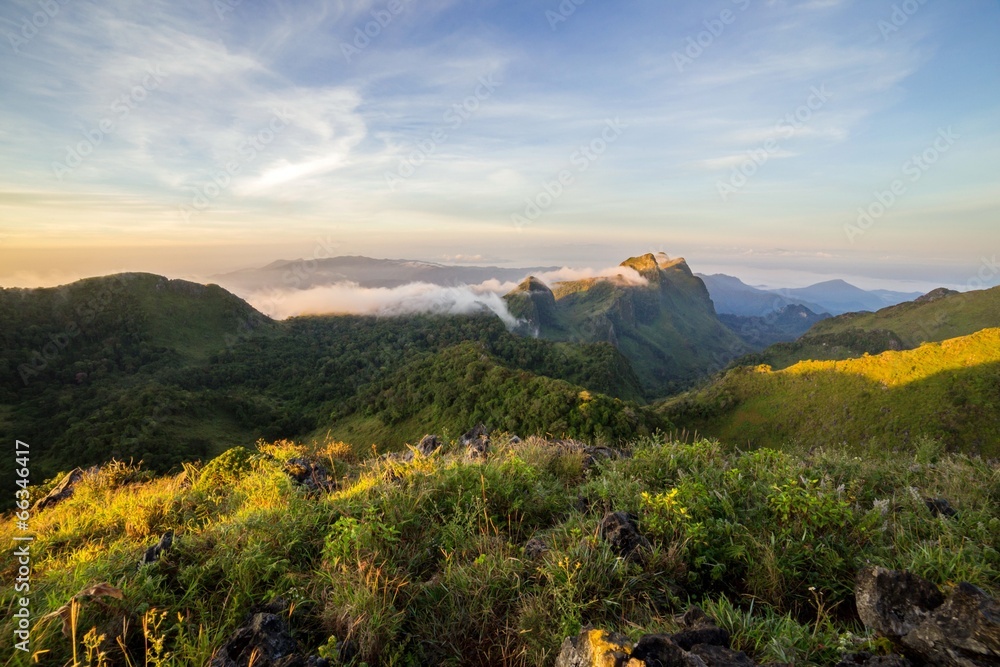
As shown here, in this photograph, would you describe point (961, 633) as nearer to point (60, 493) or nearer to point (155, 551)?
point (155, 551)

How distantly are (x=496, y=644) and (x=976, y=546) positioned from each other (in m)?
5.26

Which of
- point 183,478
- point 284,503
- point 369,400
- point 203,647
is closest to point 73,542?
point 183,478

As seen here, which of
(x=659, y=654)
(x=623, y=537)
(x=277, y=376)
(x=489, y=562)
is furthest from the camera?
(x=277, y=376)

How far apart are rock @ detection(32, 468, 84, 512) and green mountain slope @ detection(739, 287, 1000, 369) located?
162 m

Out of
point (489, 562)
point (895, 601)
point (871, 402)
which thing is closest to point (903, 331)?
point (871, 402)

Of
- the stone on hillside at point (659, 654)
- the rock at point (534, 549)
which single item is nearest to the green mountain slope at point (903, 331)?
the rock at point (534, 549)

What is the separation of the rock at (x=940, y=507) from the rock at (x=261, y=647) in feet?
26.2

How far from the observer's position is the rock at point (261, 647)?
3.43 m

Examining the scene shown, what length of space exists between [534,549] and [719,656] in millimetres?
2240

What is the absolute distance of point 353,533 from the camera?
465 cm

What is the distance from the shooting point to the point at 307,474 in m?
7.99

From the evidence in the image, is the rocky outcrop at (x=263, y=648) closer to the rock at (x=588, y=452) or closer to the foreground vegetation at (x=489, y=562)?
the foreground vegetation at (x=489, y=562)

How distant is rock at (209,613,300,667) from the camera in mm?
3428

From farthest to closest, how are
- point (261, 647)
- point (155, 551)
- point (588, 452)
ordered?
point (588, 452) → point (155, 551) → point (261, 647)
